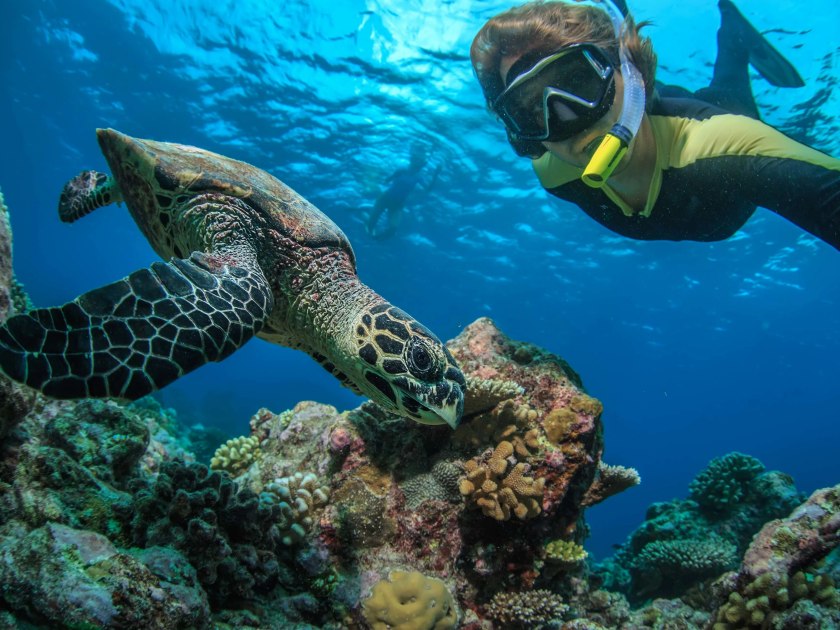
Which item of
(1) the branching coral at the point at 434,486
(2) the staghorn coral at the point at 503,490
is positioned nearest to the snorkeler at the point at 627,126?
(2) the staghorn coral at the point at 503,490

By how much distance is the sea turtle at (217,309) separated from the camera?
1.97 metres

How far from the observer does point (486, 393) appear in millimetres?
3293

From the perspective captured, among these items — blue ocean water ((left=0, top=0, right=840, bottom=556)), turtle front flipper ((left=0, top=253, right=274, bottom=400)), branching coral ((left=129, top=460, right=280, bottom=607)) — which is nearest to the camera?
turtle front flipper ((left=0, top=253, right=274, bottom=400))

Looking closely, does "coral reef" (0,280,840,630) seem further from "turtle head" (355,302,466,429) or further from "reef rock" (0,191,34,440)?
"turtle head" (355,302,466,429)

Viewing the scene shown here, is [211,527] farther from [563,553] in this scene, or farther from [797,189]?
[797,189]

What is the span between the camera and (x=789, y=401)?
54.0 metres

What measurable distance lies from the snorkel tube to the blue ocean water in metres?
8.78

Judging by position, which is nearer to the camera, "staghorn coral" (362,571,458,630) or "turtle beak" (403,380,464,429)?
"staghorn coral" (362,571,458,630)

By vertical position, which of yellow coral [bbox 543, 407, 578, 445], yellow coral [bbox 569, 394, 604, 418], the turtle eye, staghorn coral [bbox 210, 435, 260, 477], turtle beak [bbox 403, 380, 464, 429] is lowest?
staghorn coral [bbox 210, 435, 260, 477]

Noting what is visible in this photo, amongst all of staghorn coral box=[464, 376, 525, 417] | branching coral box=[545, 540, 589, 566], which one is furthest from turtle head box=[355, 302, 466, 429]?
branching coral box=[545, 540, 589, 566]

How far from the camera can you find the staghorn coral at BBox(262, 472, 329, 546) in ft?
9.48

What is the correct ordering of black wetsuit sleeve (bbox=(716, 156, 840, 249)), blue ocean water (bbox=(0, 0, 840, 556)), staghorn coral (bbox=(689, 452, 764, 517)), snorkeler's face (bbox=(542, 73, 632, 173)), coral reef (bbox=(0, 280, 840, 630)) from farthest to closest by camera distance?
blue ocean water (bbox=(0, 0, 840, 556)), staghorn coral (bbox=(689, 452, 764, 517)), snorkeler's face (bbox=(542, 73, 632, 173)), black wetsuit sleeve (bbox=(716, 156, 840, 249)), coral reef (bbox=(0, 280, 840, 630))

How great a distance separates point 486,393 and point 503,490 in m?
0.69

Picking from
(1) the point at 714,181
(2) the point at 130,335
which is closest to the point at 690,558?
(1) the point at 714,181
